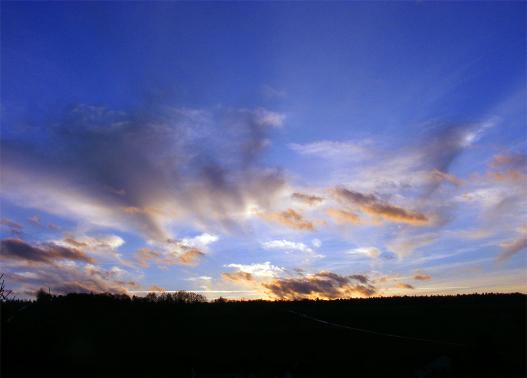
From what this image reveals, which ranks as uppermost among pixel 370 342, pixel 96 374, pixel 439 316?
pixel 439 316

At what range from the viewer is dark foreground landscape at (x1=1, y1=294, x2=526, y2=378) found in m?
24.0

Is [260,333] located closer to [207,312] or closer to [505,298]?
[207,312]

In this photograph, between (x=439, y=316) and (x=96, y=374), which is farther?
(x=439, y=316)

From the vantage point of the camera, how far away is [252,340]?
29.8m

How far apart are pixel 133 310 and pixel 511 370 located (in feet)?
88.9

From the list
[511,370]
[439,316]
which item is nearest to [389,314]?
[439,316]

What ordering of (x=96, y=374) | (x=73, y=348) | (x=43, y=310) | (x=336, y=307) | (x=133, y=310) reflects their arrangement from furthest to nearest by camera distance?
(x=336, y=307), (x=133, y=310), (x=43, y=310), (x=73, y=348), (x=96, y=374)

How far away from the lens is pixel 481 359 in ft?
72.2

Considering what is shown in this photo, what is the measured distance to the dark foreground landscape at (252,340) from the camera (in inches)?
943

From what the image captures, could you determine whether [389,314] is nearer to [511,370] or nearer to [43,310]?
[511,370]

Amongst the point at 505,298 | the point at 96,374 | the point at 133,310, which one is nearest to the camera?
the point at 96,374

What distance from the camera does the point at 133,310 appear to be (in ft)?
118

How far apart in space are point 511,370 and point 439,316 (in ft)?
46.4

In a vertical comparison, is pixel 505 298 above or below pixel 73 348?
above
